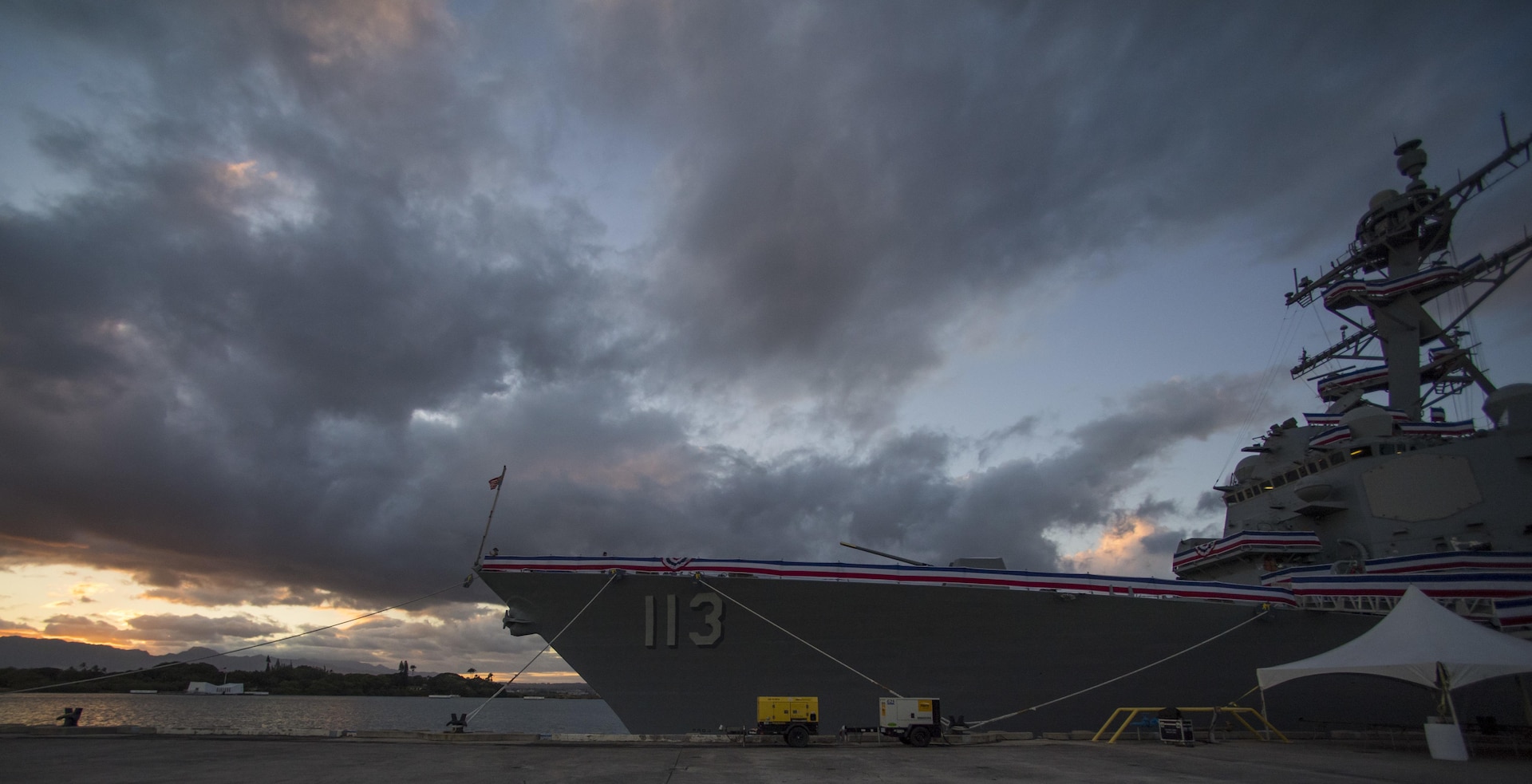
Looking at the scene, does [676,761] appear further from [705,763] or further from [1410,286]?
[1410,286]

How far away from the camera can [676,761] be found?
11922 millimetres

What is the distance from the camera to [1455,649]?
40.9 ft

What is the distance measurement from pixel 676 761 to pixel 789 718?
318 cm

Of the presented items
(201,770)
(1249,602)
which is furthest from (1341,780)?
(201,770)

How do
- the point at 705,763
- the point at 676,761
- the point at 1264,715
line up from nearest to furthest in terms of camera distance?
1. the point at 705,763
2. the point at 676,761
3. the point at 1264,715

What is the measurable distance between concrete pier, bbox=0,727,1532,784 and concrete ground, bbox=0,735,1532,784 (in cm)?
3

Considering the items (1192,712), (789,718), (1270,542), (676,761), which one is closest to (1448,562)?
(1270,542)

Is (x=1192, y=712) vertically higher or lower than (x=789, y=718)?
lower

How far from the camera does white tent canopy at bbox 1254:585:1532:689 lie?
1232 cm

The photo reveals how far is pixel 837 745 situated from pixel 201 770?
10.6 m

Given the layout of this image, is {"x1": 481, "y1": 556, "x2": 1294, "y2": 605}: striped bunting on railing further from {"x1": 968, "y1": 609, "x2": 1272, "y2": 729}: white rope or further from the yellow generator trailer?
the yellow generator trailer

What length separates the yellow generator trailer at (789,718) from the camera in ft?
46.8

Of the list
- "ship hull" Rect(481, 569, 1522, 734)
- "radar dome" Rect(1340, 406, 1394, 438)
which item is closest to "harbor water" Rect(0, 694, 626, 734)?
"ship hull" Rect(481, 569, 1522, 734)

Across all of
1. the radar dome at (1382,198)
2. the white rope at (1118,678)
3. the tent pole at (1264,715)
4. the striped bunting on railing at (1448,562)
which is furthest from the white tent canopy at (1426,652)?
the radar dome at (1382,198)
